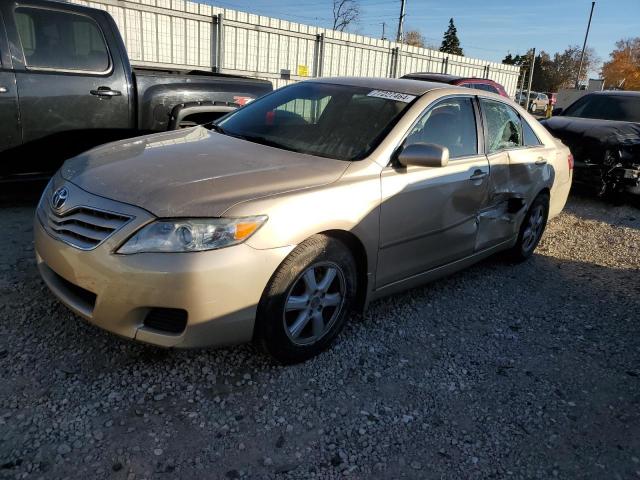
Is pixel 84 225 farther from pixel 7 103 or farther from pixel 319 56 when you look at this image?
pixel 319 56

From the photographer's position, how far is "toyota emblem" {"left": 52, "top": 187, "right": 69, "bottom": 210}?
281cm

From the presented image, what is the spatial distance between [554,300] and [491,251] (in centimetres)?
63

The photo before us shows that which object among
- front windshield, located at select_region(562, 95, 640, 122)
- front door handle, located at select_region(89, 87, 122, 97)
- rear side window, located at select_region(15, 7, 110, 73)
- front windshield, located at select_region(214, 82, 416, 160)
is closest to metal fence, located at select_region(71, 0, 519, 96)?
rear side window, located at select_region(15, 7, 110, 73)

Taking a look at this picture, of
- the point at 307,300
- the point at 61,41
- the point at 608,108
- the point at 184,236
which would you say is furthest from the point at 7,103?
the point at 608,108

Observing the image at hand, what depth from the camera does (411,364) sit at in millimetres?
3152

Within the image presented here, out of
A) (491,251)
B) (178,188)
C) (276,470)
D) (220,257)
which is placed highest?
(178,188)

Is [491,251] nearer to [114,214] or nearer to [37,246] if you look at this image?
[114,214]

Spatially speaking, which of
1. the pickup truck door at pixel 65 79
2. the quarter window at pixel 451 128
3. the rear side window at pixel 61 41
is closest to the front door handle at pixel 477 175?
the quarter window at pixel 451 128

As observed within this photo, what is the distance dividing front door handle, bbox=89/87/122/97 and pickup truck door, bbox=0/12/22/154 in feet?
2.18

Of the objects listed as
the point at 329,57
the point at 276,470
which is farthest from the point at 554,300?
the point at 329,57

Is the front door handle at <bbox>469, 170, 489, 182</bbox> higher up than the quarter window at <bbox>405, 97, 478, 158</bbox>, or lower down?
lower down

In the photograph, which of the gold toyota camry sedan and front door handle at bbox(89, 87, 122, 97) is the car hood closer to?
the gold toyota camry sedan

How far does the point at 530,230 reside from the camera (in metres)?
5.05

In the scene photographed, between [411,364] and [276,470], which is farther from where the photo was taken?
[411,364]
